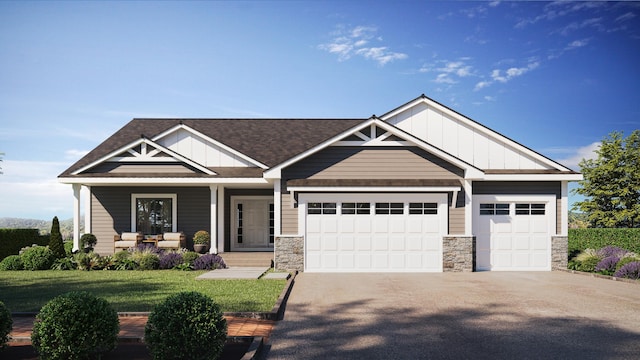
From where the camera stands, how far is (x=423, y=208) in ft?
Answer: 50.4

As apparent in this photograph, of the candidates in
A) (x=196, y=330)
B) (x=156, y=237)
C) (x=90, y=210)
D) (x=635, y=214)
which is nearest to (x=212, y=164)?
(x=156, y=237)

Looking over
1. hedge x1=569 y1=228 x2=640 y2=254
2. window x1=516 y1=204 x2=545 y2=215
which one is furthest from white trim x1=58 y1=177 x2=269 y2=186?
hedge x1=569 y1=228 x2=640 y2=254

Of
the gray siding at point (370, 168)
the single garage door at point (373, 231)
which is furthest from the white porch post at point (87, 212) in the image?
the single garage door at point (373, 231)

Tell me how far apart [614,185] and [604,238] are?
37.1ft

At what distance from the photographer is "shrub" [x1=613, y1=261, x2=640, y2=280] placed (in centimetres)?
1352

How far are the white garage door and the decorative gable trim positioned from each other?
9.98 metres

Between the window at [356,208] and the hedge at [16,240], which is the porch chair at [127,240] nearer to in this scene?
the hedge at [16,240]

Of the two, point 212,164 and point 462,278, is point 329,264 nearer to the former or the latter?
point 462,278

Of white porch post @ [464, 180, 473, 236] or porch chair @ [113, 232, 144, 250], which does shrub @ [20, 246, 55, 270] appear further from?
white porch post @ [464, 180, 473, 236]

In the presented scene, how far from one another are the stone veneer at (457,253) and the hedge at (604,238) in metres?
6.02

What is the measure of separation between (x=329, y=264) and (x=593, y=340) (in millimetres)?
8750

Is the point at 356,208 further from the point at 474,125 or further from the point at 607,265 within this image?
the point at 607,265

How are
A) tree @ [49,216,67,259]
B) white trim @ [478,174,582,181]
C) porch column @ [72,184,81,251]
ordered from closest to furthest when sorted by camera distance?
white trim @ [478,174,582,181], tree @ [49,216,67,259], porch column @ [72,184,81,251]

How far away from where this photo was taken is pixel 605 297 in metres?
11.0
